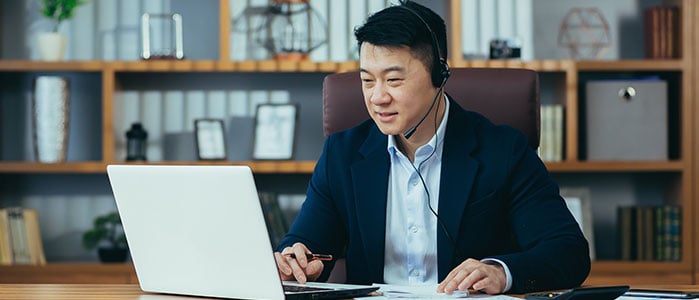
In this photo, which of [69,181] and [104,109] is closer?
[104,109]

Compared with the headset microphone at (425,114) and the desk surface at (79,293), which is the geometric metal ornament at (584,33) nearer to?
the headset microphone at (425,114)

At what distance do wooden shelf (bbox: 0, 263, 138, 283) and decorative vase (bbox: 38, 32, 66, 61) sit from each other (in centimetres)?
71

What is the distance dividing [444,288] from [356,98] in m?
0.79

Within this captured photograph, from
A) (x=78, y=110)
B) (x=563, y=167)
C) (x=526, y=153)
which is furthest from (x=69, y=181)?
(x=526, y=153)

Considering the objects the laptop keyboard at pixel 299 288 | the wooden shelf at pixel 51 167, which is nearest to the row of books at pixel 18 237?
the wooden shelf at pixel 51 167

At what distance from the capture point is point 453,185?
2.03m

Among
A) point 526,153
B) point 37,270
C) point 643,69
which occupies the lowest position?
point 37,270

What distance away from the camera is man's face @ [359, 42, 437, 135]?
199 cm

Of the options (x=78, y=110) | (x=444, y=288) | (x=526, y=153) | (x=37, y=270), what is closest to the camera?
(x=444, y=288)

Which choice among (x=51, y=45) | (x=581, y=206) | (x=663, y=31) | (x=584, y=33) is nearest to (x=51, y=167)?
(x=51, y=45)

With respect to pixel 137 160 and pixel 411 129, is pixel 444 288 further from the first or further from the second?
pixel 137 160

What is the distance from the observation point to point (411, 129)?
209cm

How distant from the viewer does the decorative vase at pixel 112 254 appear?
377 cm

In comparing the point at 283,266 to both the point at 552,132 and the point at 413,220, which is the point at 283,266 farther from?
the point at 552,132
